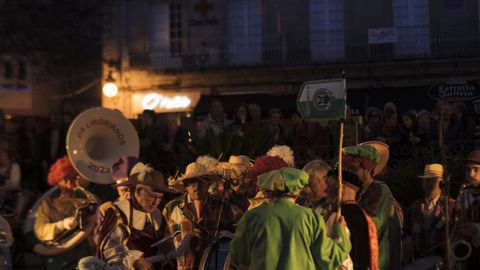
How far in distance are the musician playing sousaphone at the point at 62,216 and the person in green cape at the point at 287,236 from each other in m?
5.11

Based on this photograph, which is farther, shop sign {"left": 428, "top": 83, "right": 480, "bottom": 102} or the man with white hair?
shop sign {"left": 428, "top": 83, "right": 480, "bottom": 102}

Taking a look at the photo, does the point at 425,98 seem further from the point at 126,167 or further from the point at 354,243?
the point at 354,243

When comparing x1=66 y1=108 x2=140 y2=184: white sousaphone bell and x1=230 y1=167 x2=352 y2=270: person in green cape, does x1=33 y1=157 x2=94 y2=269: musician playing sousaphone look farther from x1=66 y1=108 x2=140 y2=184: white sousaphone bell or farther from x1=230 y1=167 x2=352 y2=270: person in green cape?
x1=230 y1=167 x2=352 y2=270: person in green cape

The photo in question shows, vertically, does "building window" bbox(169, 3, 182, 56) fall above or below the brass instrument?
above

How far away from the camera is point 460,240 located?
769cm

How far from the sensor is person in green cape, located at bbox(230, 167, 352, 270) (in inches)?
219

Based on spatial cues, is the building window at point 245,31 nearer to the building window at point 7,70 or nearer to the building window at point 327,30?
the building window at point 327,30

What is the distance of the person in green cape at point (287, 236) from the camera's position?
5.57 meters

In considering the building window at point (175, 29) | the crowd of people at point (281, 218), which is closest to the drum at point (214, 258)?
the crowd of people at point (281, 218)

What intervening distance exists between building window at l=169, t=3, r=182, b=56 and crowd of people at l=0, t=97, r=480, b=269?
12.5 m

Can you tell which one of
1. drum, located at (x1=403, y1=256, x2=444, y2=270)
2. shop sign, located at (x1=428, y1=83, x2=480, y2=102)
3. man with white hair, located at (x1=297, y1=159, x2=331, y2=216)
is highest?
shop sign, located at (x1=428, y1=83, x2=480, y2=102)

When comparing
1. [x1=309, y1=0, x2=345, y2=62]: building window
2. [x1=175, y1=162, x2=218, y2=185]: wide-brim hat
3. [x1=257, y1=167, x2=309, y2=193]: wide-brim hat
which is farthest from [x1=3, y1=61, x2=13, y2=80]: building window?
[x1=257, y1=167, x2=309, y2=193]: wide-brim hat

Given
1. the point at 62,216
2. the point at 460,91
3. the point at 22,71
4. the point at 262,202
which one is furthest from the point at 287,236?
the point at 22,71

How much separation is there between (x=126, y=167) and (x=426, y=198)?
350 centimetres
